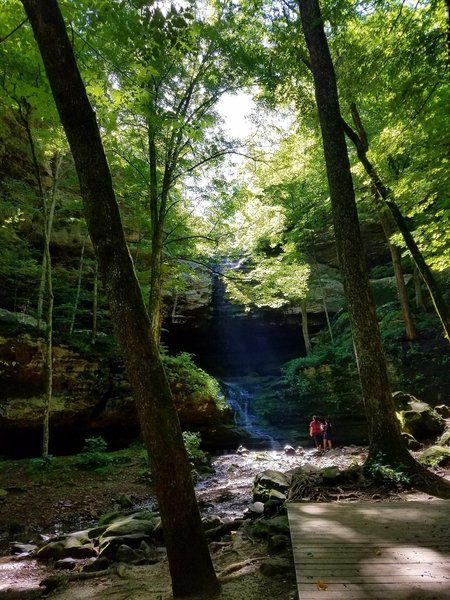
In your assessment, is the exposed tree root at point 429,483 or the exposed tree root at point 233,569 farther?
the exposed tree root at point 429,483

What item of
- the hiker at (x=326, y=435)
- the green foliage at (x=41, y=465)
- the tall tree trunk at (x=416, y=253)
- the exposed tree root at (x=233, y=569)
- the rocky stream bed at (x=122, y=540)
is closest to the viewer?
the exposed tree root at (x=233, y=569)

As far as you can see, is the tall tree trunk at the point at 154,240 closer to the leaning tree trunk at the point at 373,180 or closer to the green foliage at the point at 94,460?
the green foliage at the point at 94,460

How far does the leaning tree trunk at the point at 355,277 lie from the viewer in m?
5.96

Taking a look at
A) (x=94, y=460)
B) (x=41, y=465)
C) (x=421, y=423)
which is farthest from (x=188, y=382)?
(x=421, y=423)

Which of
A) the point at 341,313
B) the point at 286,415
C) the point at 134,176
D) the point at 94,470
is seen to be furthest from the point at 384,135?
the point at 341,313

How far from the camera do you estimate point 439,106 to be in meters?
7.12

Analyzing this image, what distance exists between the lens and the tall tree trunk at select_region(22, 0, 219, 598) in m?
3.08

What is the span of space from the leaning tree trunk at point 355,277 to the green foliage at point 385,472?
6 cm

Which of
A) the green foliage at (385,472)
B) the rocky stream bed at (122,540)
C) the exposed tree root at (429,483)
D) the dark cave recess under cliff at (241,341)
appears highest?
the dark cave recess under cliff at (241,341)

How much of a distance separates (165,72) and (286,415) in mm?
15288

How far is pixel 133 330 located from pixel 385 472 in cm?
460

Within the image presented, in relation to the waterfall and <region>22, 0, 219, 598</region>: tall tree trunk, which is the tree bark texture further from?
the waterfall

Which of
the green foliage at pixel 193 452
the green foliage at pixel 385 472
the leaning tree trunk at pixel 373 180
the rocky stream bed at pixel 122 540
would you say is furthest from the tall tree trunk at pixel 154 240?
the green foliage at pixel 385 472

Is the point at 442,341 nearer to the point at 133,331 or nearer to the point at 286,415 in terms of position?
the point at 286,415
